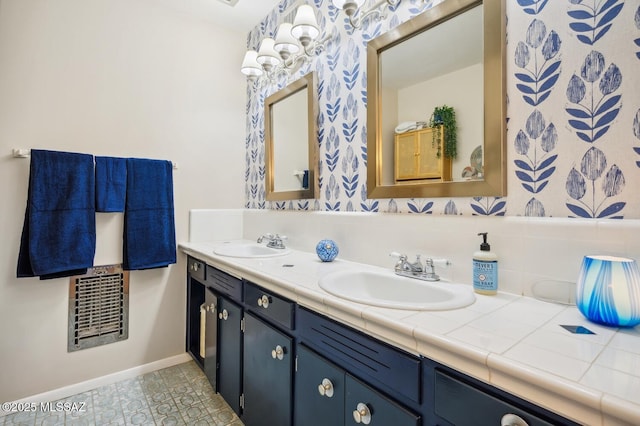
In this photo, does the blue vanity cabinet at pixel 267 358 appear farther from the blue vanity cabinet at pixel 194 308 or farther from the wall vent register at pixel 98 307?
the wall vent register at pixel 98 307

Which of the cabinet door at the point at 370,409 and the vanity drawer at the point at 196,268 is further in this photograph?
the vanity drawer at the point at 196,268

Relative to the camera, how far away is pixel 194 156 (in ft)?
7.47

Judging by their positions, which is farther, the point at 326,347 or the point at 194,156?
the point at 194,156

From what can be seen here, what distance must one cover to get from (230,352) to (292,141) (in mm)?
1288

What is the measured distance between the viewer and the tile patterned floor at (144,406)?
5.23 feet

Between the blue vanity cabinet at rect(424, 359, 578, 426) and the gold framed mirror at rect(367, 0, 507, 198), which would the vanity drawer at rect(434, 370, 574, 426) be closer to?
the blue vanity cabinet at rect(424, 359, 578, 426)

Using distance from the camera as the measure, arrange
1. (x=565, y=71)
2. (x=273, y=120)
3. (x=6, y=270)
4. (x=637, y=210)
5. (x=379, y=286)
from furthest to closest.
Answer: (x=273, y=120) → (x=6, y=270) → (x=379, y=286) → (x=565, y=71) → (x=637, y=210)

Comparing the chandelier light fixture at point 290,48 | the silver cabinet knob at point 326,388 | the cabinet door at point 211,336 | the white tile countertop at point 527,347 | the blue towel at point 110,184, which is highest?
the chandelier light fixture at point 290,48

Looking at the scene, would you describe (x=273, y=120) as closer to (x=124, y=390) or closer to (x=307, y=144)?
(x=307, y=144)

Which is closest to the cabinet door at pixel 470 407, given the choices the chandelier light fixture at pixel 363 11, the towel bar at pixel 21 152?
the chandelier light fixture at pixel 363 11

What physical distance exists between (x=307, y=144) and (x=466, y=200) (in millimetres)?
1024

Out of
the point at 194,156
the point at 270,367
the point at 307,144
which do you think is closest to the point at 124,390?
the point at 270,367

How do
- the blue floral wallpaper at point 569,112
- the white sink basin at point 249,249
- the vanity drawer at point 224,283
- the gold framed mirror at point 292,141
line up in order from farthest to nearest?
the white sink basin at point 249,249 < the gold framed mirror at point 292,141 < the vanity drawer at point 224,283 < the blue floral wallpaper at point 569,112

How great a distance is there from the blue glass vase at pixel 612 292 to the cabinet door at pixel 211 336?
159cm
